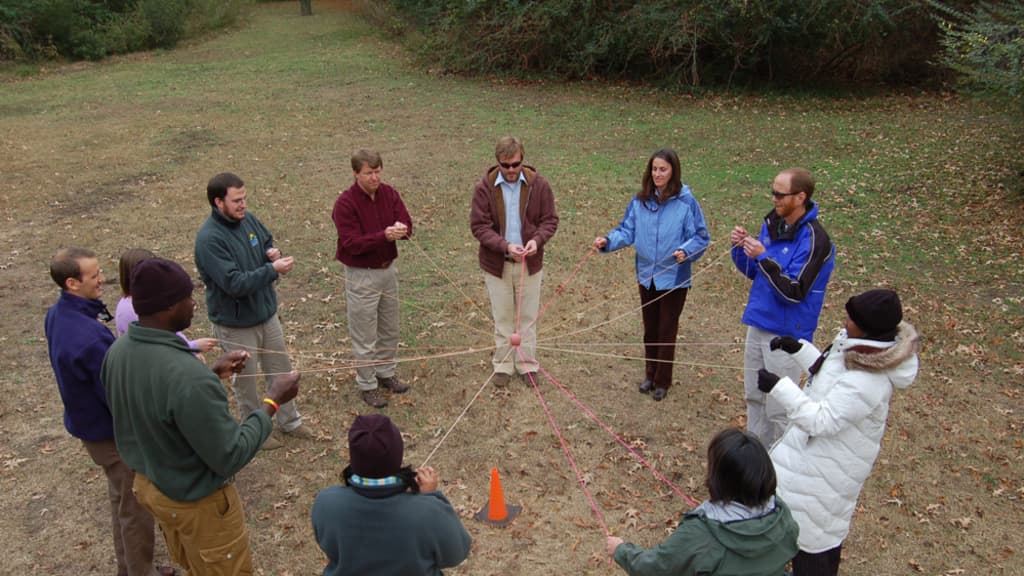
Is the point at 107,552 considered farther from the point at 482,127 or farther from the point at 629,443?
the point at 482,127

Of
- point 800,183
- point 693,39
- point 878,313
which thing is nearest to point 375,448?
point 878,313

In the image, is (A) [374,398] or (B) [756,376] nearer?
(B) [756,376]

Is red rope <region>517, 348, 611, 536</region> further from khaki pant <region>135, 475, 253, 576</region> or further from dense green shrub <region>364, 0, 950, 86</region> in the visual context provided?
dense green shrub <region>364, 0, 950, 86</region>

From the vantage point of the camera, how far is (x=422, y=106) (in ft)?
55.7

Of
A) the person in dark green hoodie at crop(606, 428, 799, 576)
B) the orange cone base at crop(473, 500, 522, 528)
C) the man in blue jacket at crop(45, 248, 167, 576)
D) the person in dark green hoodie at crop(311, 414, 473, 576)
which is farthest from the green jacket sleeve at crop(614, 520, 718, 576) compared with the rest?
the man in blue jacket at crop(45, 248, 167, 576)

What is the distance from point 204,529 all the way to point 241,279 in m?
1.80

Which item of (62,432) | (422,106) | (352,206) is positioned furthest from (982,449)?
(422,106)

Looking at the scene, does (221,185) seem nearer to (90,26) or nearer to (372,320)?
(372,320)

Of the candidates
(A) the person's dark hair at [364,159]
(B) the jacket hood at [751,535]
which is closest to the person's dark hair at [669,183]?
(A) the person's dark hair at [364,159]

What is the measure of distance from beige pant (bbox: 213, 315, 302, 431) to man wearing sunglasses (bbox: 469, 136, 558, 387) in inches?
68.4

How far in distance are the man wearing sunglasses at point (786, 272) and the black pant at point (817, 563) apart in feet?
4.12

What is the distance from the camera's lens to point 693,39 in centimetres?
1755

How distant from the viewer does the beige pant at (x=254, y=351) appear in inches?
196

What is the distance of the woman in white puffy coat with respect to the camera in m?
3.26
